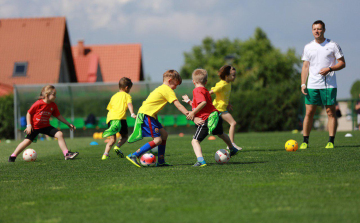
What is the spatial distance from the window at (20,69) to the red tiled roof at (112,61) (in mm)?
7461

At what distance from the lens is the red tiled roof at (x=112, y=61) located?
39.7 m

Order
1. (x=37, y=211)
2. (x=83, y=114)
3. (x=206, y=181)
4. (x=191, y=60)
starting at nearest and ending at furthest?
1. (x=37, y=211)
2. (x=206, y=181)
3. (x=83, y=114)
4. (x=191, y=60)

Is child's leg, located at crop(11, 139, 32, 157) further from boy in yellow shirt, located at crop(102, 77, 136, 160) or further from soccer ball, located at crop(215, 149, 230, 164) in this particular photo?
soccer ball, located at crop(215, 149, 230, 164)

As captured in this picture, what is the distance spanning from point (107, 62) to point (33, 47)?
11.5 m

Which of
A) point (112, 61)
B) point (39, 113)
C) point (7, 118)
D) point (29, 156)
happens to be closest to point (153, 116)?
point (39, 113)

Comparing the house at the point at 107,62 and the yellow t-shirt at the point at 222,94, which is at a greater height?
the house at the point at 107,62

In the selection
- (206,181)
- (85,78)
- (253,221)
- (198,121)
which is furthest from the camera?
(85,78)

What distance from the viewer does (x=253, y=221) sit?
3.28 metres

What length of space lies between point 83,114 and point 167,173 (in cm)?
1884

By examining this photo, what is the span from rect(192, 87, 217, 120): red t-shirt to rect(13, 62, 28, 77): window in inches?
1043

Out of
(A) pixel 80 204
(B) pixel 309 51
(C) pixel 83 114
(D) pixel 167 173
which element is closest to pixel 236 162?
(D) pixel 167 173

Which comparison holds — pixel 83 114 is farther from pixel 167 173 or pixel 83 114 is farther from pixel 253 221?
pixel 253 221

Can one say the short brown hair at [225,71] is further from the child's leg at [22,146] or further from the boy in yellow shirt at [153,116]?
the child's leg at [22,146]

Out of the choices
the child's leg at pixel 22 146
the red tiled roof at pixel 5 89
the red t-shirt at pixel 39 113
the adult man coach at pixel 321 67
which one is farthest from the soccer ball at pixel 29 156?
the red tiled roof at pixel 5 89
